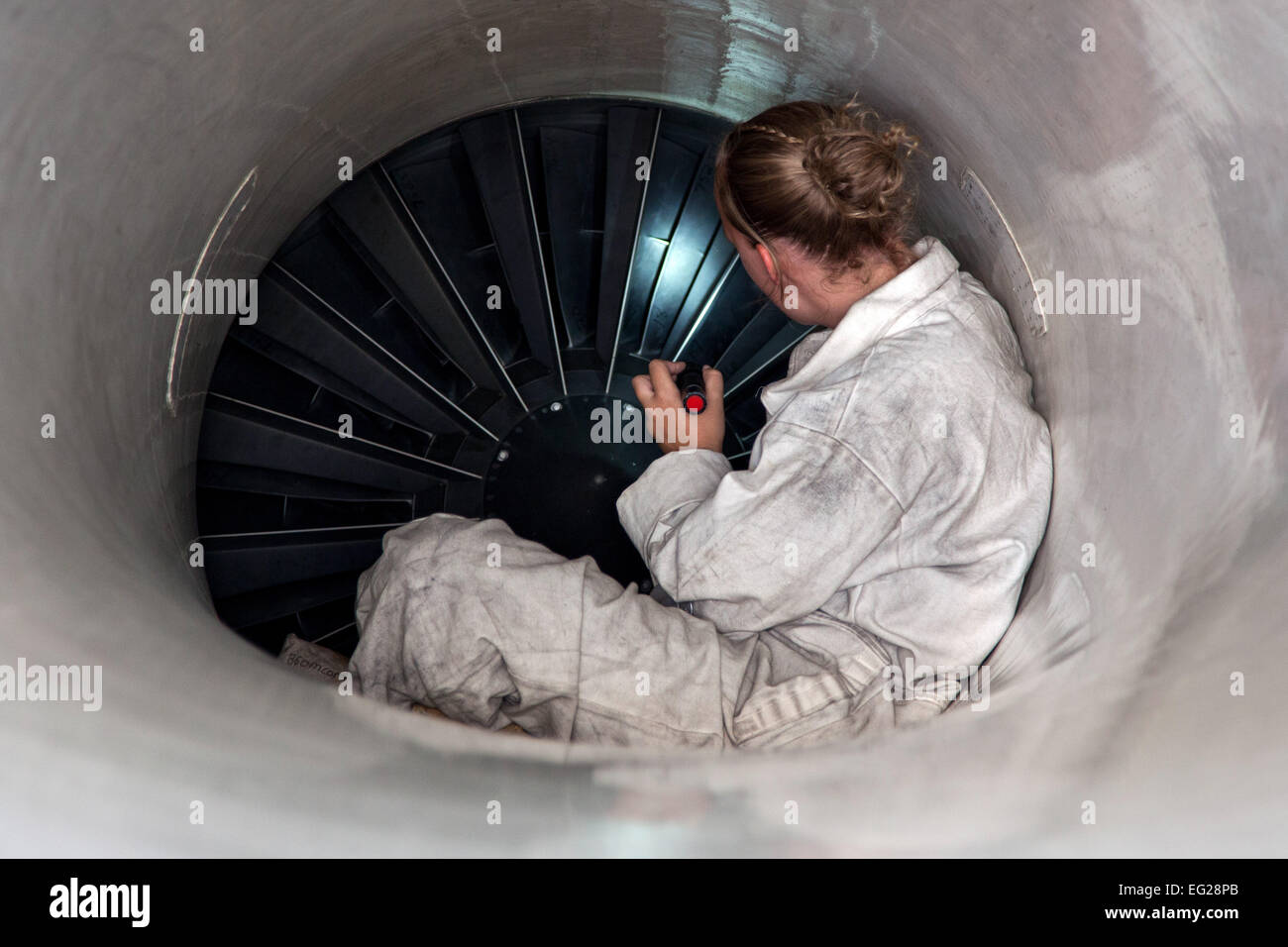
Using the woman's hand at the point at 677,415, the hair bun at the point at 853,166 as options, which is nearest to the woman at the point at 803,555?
the hair bun at the point at 853,166

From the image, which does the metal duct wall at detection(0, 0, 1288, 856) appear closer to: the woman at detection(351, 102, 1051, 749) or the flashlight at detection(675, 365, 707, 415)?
the woman at detection(351, 102, 1051, 749)

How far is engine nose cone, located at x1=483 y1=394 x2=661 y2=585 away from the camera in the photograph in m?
2.02

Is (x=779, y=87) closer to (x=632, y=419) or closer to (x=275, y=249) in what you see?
(x=632, y=419)

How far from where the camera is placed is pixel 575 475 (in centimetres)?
205

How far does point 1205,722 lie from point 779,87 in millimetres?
1535

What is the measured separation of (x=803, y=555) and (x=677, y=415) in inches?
18.8

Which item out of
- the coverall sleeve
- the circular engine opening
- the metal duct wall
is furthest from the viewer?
the circular engine opening

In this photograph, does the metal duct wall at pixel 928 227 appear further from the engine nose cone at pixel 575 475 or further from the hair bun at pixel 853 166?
the engine nose cone at pixel 575 475

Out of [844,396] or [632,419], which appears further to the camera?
[632,419]

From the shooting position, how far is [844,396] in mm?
1459

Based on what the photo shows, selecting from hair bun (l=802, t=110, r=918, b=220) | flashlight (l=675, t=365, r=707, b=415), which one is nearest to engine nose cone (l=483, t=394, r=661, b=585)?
flashlight (l=675, t=365, r=707, b=415)

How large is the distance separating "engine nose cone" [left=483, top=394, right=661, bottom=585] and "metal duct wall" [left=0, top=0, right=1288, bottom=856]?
0.61 m

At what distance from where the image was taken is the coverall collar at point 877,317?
61.7 inches
